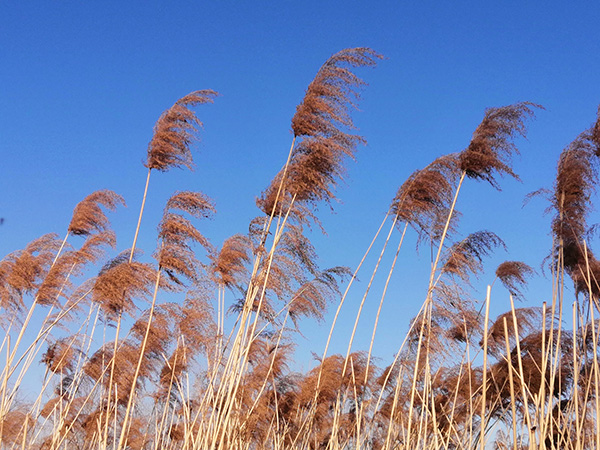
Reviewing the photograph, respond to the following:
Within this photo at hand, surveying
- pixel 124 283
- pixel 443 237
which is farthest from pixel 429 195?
pixel 124 283

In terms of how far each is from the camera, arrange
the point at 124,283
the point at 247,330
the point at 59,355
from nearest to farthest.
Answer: the point at 247,330, the point at 124,283, the point at 59,355

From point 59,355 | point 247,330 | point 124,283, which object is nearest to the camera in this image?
point 247,330

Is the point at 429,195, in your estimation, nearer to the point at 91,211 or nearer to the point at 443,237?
the point at 443,237

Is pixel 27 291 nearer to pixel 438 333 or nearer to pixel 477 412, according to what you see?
pixel 438 333

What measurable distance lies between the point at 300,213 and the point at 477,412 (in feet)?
11.5

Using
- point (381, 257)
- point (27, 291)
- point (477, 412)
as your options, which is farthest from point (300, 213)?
point (27, 291)

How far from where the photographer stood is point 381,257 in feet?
→ 16.1

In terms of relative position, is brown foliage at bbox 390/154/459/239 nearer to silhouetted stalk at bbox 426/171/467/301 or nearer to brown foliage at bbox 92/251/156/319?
silhouetted stalk at bbox 426/171/467/301

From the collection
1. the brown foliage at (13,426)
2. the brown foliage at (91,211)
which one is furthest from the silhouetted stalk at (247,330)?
the brown foliage at (13,426)

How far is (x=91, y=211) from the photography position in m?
7.42

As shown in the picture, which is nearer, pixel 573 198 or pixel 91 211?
pixel 573 198

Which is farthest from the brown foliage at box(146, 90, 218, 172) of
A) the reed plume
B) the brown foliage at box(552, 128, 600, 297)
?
the brown foliage at box(552, 128, 600, 297)

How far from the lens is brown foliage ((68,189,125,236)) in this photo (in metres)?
7.41

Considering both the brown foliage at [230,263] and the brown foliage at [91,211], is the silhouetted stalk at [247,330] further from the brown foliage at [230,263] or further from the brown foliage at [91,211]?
the brown foliage at [91,211]
